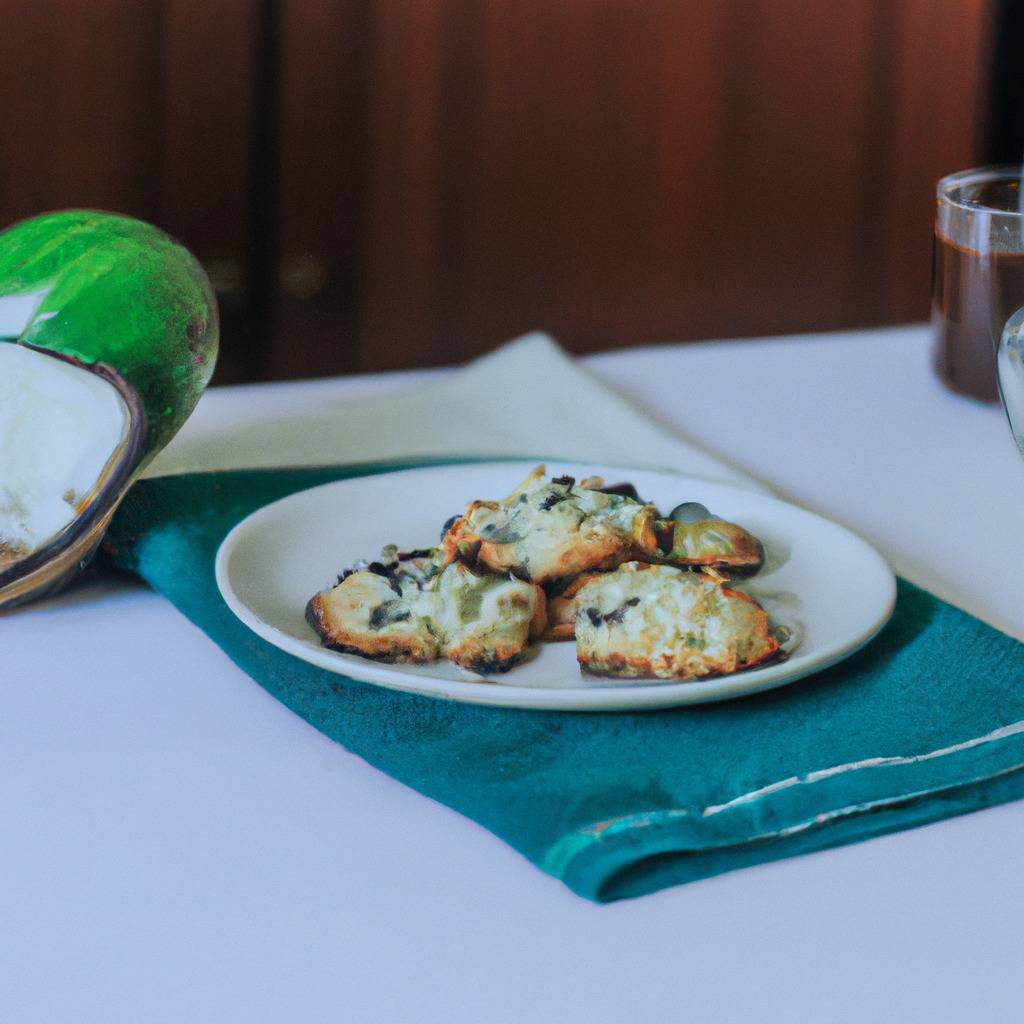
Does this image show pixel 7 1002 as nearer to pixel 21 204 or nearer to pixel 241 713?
pixel 241 713

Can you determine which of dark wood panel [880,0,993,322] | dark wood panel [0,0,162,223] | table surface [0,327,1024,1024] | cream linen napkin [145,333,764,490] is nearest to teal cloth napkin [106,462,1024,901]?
table surface [0,327,1024,1024]

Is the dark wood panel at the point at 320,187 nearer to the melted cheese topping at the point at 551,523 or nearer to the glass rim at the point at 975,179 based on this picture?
the glass rim at the point at 975,179

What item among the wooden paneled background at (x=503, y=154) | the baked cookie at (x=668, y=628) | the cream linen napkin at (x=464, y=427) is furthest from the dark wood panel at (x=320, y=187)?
the baked cookie at (x=668, y=628)

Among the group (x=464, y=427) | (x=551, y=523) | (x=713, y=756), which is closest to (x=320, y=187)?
(x=464, y=427)

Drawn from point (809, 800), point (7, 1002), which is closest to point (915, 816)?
point (809, 800)

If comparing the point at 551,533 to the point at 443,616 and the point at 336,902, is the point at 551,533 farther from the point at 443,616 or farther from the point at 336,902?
the point at 336,902

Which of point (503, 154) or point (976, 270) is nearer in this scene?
point (976, 270)
